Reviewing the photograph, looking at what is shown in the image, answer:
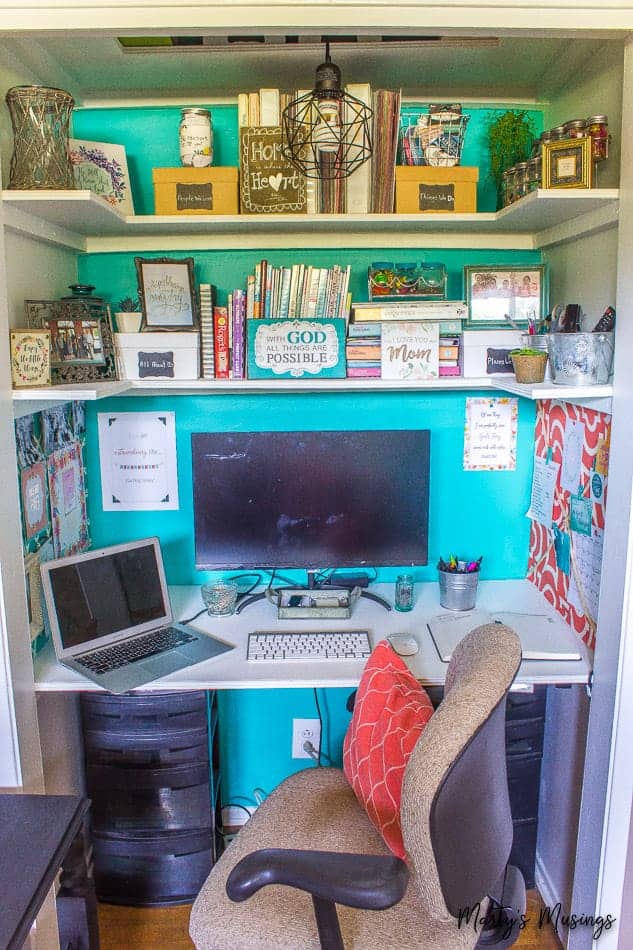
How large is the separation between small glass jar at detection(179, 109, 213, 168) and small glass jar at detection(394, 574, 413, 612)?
1.25 meters

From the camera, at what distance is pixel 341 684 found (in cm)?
165

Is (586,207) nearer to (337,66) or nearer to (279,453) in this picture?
(337,66)

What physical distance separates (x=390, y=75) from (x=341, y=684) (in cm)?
158

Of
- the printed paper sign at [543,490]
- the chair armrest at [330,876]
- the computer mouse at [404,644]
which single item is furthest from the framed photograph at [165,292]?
the chair armrest at [330,876]

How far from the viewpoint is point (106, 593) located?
190 cm

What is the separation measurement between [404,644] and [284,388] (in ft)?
2.41

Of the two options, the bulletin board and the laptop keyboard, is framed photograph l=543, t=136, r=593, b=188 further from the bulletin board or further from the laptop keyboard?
the laptop keyboard

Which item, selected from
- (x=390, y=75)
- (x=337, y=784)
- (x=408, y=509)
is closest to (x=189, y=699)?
(x=337, y=784)

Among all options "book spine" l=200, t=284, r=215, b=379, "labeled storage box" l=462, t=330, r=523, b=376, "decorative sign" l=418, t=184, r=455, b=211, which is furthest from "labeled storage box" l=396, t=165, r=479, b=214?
"book spine" l=200, t=284, r=215, b=379

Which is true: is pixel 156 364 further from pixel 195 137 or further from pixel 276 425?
pixel 195 137

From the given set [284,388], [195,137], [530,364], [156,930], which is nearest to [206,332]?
Answer: [284,388]

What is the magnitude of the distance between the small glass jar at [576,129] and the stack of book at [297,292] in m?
0.60

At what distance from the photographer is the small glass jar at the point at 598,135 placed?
1.57 metres

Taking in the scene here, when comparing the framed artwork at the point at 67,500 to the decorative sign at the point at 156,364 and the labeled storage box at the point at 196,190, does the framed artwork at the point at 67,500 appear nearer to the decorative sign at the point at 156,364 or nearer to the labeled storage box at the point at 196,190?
the decorative sign at the point at 156,364
